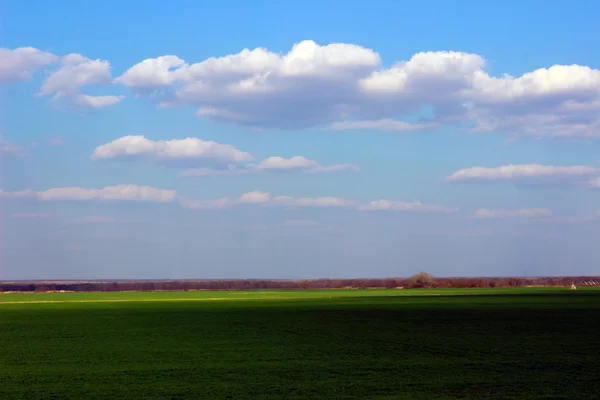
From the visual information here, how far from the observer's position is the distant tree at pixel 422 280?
506ft

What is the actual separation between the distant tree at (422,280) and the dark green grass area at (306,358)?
106 m

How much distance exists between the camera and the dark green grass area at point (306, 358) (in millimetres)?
21562

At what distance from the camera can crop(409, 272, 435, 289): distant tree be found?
154250mm

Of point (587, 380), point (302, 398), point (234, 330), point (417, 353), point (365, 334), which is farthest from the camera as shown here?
point (234, 330)

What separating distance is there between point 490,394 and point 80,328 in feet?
95.3

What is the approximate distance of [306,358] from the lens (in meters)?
28.5

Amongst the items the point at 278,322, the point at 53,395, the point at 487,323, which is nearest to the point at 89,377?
the point at 53,395

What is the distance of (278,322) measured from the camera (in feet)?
154

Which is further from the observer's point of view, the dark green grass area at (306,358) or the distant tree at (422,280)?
the distant tree at (422,280)

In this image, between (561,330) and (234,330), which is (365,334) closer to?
(234,330)

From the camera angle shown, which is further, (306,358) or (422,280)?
(422,280)

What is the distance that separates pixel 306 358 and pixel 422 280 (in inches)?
5092

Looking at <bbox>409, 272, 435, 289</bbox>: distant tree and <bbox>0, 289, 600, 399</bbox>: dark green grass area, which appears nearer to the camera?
<bbox>0, 289, 600, 399</bbox>: dark green grass area

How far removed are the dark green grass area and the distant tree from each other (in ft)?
348
